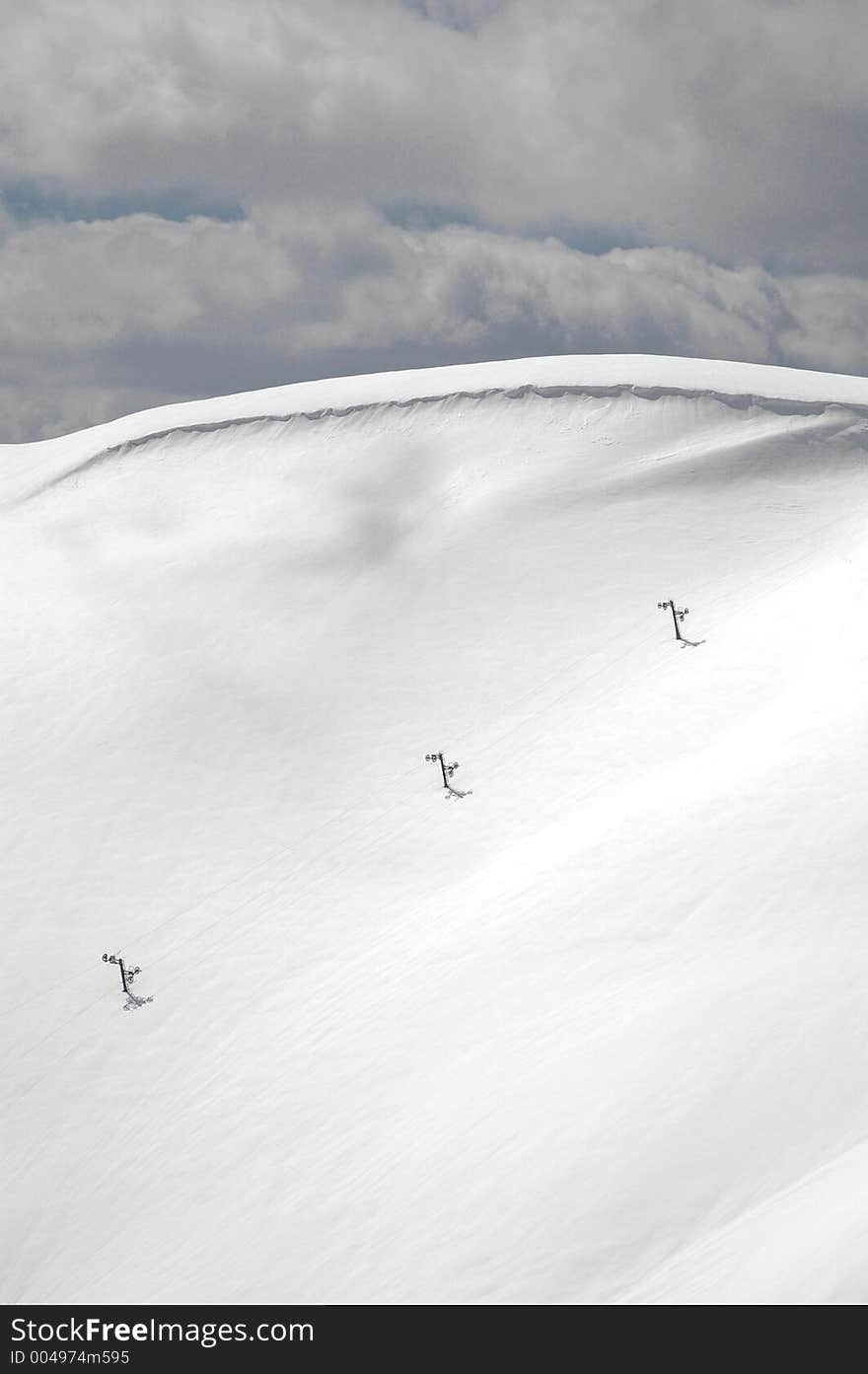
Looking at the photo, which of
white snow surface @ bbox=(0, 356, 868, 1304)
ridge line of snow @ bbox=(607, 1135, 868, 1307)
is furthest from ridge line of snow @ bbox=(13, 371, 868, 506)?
ridge line of snow @ bbox=(607, 1135, 868, 1307)

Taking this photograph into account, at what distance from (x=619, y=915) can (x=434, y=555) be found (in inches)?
643

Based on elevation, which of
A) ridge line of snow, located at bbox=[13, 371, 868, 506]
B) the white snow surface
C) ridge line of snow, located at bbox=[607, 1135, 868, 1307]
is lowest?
ridge line of snow, located at bbox=[607, 1135, 868, 1307]

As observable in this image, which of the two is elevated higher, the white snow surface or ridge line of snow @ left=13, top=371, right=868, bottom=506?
ridge line of snow @ left=13, top=371, right=868, bottom=506

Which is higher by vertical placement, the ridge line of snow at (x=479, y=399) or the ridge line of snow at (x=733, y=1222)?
the ridge line of snow at (x=479, y=399)

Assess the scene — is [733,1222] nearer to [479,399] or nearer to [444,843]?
[444,843]

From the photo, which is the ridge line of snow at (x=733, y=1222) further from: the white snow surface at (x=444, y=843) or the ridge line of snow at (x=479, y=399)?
the ridge line of snow at (x=479, y=399)

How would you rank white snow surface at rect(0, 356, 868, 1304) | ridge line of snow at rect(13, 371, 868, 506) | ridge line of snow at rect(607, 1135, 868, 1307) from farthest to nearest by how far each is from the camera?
ridge line of snow at rect(13, 371, 868, 506), white snow surface at rect(0, 356, 868, 1304), ridge line of snow at rect(607, 1135, 868, 1307)

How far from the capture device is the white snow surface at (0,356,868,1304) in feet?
50.5

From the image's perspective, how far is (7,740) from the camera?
3003 centimetres

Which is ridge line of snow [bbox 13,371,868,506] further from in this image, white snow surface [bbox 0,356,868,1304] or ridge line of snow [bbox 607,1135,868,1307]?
A: ridge line of snow [bbox 607,1135,868,1307]

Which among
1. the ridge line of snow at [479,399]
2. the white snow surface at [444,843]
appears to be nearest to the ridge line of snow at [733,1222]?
the white snow surface at [444,843]

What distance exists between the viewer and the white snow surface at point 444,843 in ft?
50.5
